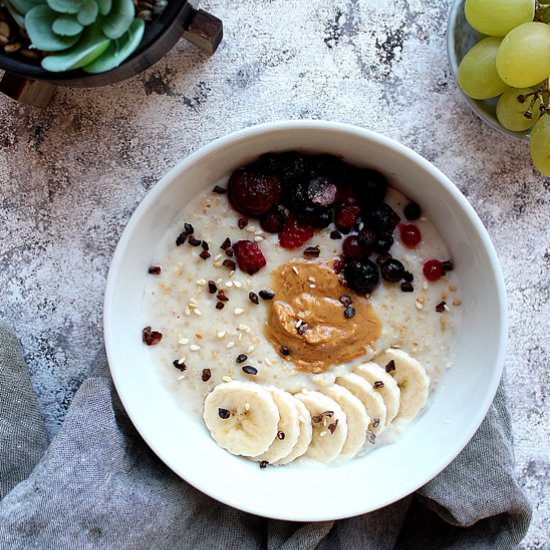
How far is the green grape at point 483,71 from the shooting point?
3.78ft

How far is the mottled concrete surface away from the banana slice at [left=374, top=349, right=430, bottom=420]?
1.04ft

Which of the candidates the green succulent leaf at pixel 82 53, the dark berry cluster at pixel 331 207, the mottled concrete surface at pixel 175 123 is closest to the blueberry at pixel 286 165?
the dark berry cluster at pixel 331 207

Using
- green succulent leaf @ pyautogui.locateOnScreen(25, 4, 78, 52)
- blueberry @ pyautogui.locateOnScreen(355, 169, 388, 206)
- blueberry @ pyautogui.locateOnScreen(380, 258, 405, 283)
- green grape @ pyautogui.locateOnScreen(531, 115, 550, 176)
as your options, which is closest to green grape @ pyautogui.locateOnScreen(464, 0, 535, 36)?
green grape @ pyautogui.locateOnScreen(531, 115, 550, 176)

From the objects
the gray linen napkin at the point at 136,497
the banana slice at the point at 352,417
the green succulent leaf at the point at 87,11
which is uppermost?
the green succulent leaf at the point at 87,11

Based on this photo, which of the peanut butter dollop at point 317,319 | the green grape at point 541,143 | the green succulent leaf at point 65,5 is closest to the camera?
the green succulent leaf at point 65,5

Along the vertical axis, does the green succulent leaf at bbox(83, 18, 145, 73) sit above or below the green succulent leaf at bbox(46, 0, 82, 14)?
below

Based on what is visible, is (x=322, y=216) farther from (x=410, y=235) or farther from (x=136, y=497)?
(x=136, y=497)

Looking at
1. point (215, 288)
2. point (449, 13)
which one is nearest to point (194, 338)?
point (215, 288)

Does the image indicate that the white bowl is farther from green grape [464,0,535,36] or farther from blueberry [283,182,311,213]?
green grape [464,0,535,36]

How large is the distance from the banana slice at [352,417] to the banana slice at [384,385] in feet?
0.13

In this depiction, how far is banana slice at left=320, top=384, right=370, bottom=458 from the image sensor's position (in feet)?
4.00

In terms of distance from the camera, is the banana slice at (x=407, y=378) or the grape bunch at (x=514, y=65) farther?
the banana slice at (x=407, y=378)

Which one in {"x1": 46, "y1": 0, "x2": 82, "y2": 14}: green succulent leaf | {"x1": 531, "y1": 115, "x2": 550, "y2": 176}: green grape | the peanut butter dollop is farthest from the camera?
the peanut butter dollop

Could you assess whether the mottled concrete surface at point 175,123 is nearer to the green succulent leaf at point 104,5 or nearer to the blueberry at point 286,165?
the blueberry at point 286,165
